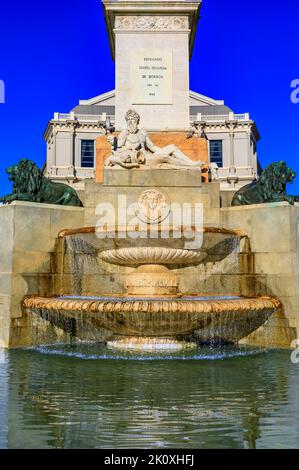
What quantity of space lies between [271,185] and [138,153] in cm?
Result: 357

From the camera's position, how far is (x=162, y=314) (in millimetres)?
9062

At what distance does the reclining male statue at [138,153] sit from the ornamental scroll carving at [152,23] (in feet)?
15.2

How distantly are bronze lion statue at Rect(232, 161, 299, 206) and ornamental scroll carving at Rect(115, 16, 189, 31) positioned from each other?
278 inches

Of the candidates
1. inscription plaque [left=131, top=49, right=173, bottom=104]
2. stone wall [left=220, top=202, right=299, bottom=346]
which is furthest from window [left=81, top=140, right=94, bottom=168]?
stone wall [left=220, top=202, right=299, bottom=346]

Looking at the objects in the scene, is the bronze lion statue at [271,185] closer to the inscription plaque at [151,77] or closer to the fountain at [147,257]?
the fountain at [147,257]

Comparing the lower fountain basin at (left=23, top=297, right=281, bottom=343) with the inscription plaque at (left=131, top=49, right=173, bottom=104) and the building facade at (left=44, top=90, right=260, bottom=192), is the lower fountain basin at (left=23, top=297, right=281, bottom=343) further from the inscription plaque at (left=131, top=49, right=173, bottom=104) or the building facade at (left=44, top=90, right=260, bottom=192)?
the building facade at (left=44, top=90, right=260, bottom=192)

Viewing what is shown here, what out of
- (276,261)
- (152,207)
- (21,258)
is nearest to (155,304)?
(276,261)

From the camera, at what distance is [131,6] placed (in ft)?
56.1

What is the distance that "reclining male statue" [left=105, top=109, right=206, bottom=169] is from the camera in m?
13.5

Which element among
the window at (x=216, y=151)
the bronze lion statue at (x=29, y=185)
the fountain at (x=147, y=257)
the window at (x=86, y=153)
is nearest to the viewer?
the fountain at (x=147, y=257)

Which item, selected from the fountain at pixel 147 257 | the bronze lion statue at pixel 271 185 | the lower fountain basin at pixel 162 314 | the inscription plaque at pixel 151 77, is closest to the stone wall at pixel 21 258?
the fountain at pixel 147 257

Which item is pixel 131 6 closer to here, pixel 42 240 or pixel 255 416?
pixel 42 240

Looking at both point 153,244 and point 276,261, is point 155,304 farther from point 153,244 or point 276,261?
point 276,261

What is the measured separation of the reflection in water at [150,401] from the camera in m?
4.71
